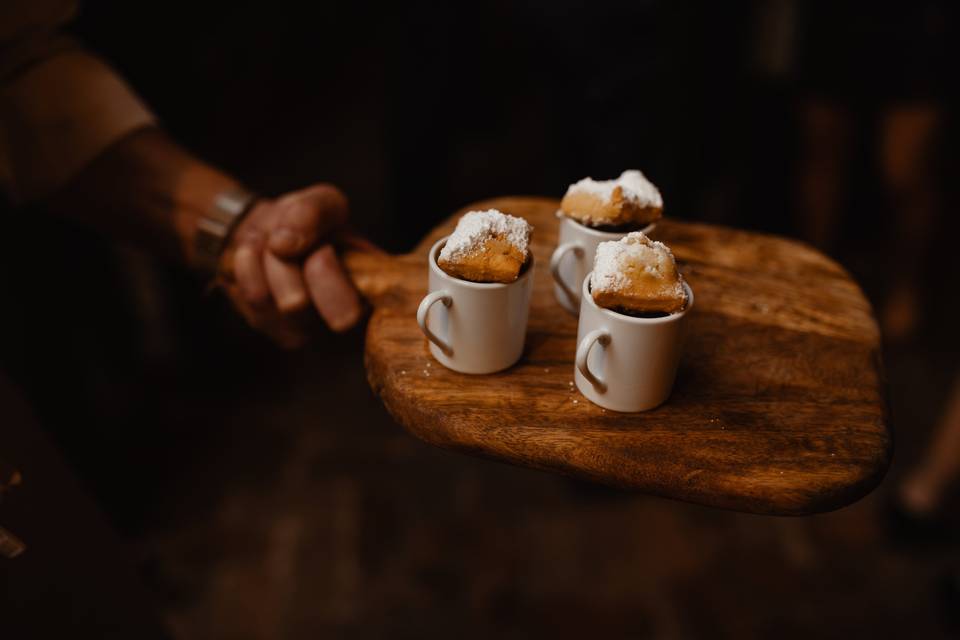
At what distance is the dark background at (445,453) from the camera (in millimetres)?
2305

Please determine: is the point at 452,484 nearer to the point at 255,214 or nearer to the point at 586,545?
the point at 586,545

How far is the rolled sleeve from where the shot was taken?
5.35 ft

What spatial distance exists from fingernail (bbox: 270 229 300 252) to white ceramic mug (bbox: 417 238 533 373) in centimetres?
38

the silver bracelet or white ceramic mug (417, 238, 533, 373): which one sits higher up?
white ceramic mug (417, 238, 533, 373)

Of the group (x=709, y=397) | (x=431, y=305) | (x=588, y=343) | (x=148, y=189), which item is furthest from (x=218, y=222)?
(x=709, y=397)

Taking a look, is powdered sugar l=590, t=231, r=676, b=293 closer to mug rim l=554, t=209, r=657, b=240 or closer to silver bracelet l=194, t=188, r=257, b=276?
mug rim l=554, t=209, r=657, b=240

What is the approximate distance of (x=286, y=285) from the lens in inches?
56.9

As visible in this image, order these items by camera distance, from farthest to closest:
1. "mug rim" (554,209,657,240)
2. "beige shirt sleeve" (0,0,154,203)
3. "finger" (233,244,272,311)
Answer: "beige shirt sleeve" (0,0,154,203) → "finger" (233,244,272,311) → "mug rim" (554,209,657,240)

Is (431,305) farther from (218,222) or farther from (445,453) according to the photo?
(445,453)

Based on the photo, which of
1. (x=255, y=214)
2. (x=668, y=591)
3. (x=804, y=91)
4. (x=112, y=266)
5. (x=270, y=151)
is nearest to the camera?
(x=255, y=214)

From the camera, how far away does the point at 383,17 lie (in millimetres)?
5816

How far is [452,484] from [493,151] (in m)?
2.61

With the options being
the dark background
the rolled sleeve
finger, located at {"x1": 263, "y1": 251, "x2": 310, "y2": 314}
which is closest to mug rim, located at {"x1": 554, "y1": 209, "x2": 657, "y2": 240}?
finger, located at {"x1": 263, "y1": 251, "x2": 310, "y2": 314}

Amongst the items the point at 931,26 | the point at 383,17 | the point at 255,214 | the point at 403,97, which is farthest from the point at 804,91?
the point at 383,17
